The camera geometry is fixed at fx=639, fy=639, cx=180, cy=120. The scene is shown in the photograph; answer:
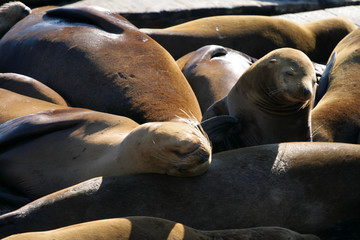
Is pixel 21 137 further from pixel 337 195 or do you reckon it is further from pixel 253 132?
pixel 337 195

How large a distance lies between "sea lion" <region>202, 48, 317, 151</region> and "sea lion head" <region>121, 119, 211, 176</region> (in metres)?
0.92

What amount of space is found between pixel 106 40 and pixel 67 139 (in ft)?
4.87

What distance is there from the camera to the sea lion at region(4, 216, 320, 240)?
→ 8.14 feet

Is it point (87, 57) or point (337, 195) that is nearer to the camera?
point (337, 195)

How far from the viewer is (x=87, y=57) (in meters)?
5.12

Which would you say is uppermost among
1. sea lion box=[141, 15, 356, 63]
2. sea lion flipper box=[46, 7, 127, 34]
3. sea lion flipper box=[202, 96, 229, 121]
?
sea lion flipper box=[46, 7, 127, 34]

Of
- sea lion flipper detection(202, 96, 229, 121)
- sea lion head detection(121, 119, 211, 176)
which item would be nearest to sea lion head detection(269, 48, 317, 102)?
sea lion flipper detection(202, 96, 229, 121)

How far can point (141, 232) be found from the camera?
2.64 meters

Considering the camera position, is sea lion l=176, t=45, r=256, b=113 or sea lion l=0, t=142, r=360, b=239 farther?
sea lion l=176, t=45, r=256, b=113

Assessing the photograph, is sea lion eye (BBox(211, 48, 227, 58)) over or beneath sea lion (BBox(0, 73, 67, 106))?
beneath

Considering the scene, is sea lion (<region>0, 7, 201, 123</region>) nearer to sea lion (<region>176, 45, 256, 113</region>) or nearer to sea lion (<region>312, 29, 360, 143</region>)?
sea lion (<region>176, 45, 256, 113</region>)

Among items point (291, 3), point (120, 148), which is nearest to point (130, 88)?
point (120, 148)

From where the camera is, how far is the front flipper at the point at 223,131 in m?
4.36

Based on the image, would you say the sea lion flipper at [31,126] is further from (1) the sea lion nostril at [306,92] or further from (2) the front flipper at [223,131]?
(1) the sea lion nostril at [306,92]
